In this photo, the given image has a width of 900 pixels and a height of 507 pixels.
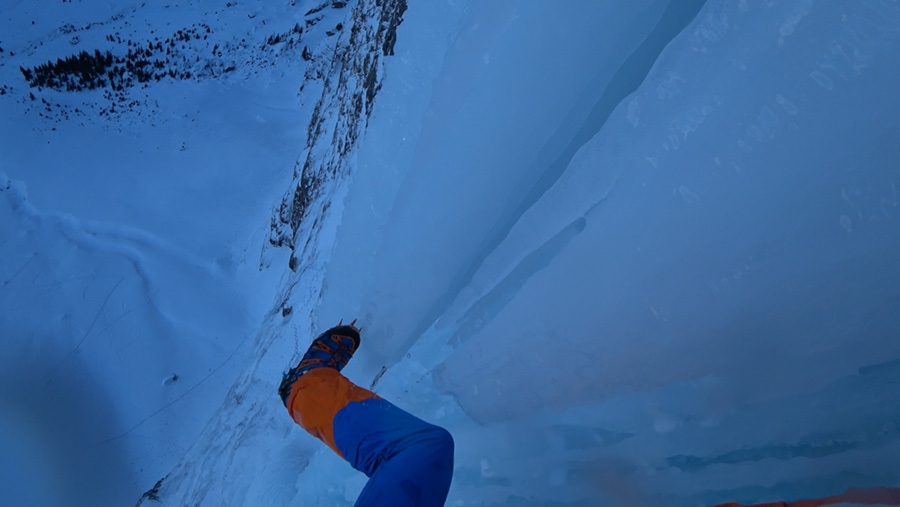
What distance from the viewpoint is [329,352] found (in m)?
2.02

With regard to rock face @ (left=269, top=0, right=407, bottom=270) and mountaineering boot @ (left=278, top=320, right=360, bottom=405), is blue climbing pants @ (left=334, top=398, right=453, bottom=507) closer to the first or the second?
mountaineering boot @ (left=278, top=320, right=360, bottom=405)

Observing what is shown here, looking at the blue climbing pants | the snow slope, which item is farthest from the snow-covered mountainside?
the snow slope

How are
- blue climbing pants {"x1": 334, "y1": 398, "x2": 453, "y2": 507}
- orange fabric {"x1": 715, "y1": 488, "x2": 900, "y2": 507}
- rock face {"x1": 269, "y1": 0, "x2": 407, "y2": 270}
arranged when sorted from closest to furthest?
orange fabric {"x1": 715, "y1": 488, "x2": 900, "y2": 507}
blue climbing pants {"x1": 334, "y1": 398, "x2": 453, "y2": 507}
rock face {"x1": 269, "y1": 0, "x2": 407, "y2": 270}

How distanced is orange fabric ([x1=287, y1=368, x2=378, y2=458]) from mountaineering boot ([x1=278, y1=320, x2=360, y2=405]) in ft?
0.21

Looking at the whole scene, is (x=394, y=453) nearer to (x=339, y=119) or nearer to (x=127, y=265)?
(x=339, y=119)

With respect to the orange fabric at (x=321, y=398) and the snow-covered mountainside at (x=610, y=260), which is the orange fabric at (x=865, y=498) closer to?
the snow-covered mountainside at (x=610, y=260)

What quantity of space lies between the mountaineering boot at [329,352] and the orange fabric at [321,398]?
→ 0.07 metres

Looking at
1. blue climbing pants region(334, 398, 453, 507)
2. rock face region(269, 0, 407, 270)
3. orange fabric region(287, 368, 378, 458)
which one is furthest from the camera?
rock face region(269, 0, 407, 270)

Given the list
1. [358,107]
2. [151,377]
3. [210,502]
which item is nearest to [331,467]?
[210,502]

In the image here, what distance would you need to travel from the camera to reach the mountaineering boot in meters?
1.97

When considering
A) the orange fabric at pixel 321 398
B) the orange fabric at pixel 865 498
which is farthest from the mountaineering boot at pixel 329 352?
the orange fabric at pixel 865 498

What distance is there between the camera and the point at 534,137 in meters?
1.63

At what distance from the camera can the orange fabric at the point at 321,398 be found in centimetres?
170

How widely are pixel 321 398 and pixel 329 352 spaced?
0.96 feet
